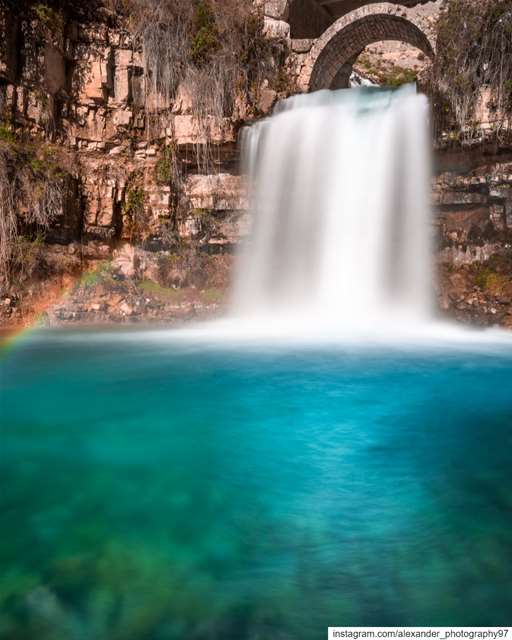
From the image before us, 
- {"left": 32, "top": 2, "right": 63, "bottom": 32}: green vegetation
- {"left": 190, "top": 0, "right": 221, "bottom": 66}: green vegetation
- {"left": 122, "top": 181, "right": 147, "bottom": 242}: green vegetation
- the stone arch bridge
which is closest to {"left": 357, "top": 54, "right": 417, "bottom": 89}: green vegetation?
the stone arch bridge

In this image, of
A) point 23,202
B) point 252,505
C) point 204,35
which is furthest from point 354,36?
point 252,505

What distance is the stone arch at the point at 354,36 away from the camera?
13.0m

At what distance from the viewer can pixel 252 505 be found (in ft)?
11.7

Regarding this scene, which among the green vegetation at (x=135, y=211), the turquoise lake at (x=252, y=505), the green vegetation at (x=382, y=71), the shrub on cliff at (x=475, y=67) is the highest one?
the green vegetation at (x=382, y=71)

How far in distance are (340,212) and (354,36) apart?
5.50 meters

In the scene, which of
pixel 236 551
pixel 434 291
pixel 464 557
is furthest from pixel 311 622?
pixel 434 291

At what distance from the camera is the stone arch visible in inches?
512

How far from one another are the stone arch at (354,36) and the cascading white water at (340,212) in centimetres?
177

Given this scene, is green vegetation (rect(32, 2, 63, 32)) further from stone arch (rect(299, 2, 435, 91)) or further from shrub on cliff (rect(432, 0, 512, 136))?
shrub on cliff (rect(432, 0, 512, 136))

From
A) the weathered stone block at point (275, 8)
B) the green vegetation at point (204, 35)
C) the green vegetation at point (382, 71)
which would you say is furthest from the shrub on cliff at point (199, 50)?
the green vegetation at point (382, 71)

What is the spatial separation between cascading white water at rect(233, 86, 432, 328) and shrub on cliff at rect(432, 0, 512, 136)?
0.52 meters

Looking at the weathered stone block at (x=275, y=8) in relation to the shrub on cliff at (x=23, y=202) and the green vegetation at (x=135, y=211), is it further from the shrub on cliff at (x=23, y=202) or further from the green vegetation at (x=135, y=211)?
the shrub on cliff at (x=23, y=202)

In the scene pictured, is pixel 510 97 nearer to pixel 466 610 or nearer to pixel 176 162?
pixel 176 162

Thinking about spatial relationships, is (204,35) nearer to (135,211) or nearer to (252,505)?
(135,211)
